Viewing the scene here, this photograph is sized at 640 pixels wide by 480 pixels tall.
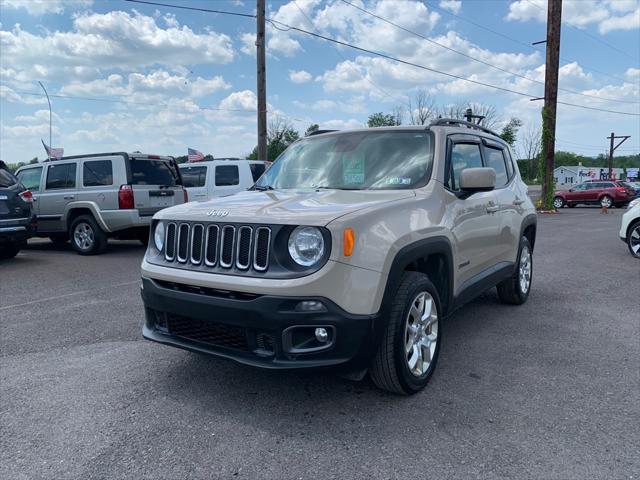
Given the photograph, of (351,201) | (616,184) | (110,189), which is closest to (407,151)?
(351,201)

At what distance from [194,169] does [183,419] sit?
10289mm

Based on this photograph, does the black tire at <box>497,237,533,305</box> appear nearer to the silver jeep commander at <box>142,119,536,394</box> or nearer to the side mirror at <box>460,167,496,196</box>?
the silver jeep commander at <box>142,119,536,394</box>

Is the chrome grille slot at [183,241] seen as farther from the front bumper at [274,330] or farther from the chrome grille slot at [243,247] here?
the chrome grille slot at [243,247]

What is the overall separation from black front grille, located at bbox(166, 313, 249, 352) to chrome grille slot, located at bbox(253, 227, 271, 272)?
15.3 inches

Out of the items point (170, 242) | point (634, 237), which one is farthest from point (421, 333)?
point (634, 237)

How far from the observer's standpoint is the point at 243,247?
2973 mm

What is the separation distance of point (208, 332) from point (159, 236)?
88 cm

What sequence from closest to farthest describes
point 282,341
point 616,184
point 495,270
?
point 282,341 → point 495,270 → point 616,184

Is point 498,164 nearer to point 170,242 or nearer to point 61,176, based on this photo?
point 170,242

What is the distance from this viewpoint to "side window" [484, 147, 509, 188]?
5059 millimetres

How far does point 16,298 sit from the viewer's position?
A: 6.34 m

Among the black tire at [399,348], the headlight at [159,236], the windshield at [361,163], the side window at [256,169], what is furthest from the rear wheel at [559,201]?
the headlight at [159,236]

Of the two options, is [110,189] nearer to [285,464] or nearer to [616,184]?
[285,464]

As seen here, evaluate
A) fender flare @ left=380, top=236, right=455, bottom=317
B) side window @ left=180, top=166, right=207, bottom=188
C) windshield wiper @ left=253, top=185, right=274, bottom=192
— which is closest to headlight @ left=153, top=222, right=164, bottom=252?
windshield wiper @ left=253, top=185, right=274, bottom=192
